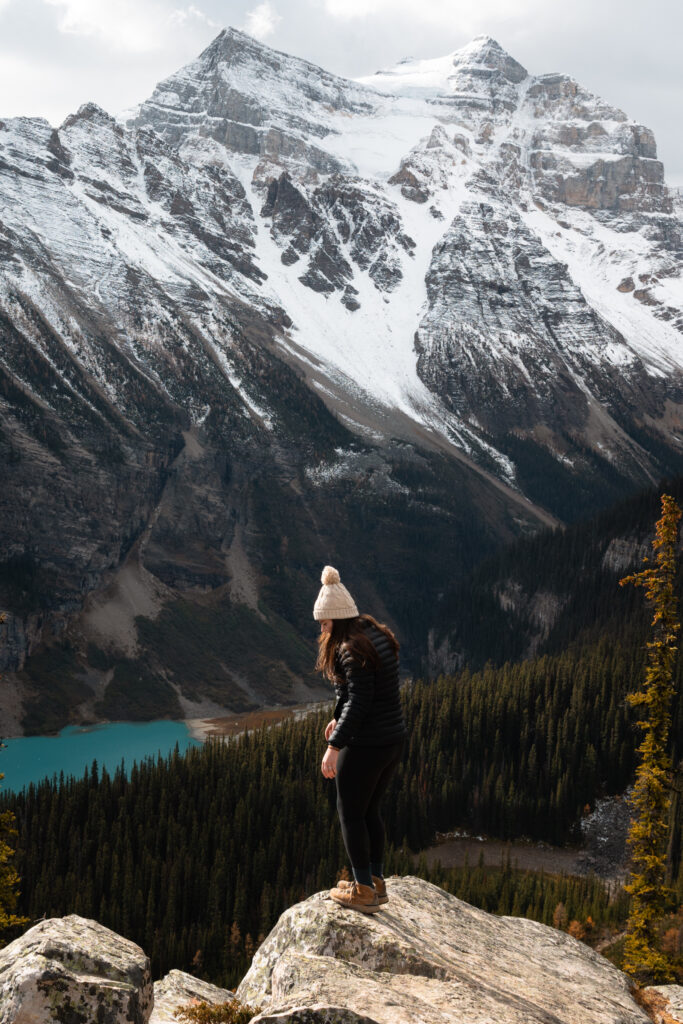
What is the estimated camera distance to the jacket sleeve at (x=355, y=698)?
12.3 metres

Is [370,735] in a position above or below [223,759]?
above

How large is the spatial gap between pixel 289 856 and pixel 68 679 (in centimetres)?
9703

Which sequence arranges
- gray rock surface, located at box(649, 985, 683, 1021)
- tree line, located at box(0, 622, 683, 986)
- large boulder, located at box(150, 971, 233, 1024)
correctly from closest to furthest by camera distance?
large boulder, located at box(150, 971, 233, 1024), gray rock surface, located at box(649, 985, 683, 1021), tree line, located at box(0, 622, 683, 986)

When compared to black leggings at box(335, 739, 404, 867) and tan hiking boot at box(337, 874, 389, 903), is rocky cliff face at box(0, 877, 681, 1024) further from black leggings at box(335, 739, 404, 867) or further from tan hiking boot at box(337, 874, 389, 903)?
black leggings at box(335, 739, 404, 867)

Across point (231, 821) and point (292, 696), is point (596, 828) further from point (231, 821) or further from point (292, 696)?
point (292, 696)

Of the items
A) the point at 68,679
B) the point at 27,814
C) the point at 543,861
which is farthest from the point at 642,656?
the point at 68,679

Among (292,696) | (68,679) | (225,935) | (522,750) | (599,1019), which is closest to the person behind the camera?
(599,1019)

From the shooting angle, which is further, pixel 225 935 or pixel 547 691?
pixel 547 691

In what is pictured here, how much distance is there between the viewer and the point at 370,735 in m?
12.4

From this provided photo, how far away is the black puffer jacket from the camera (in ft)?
40.3

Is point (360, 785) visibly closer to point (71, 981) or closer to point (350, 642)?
point (350, 642)

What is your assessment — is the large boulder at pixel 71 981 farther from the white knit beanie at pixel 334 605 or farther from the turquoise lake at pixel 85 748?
the turquoise lake at pixel 85 748

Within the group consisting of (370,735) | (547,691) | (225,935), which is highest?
(370,735)

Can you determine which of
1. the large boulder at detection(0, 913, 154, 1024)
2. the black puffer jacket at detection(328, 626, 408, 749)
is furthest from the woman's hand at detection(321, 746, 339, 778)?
the large boulder at detection(0, 913, 154, 1024)
